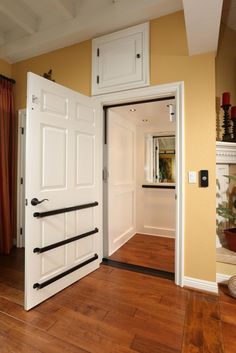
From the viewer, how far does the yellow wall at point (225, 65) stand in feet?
8.02

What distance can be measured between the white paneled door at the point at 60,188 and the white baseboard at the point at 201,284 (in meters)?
1.08

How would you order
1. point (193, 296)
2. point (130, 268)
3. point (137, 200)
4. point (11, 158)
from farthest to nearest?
point (137, 200) → point (11, 158) → point (130, 268) → point (193, 296)

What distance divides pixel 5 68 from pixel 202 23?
296 cm

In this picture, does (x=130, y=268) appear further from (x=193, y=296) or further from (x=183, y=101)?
(x=183, y=101)

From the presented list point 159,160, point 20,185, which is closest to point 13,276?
point 20,185

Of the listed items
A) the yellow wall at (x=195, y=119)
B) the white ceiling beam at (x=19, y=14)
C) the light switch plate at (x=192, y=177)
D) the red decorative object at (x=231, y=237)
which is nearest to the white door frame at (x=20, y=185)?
the white ceiling beam at (x=19, y=14)

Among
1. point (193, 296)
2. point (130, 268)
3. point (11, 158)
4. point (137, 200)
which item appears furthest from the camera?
point (137, 200)

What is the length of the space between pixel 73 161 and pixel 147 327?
1.63 m

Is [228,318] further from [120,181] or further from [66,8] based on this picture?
[66,8]

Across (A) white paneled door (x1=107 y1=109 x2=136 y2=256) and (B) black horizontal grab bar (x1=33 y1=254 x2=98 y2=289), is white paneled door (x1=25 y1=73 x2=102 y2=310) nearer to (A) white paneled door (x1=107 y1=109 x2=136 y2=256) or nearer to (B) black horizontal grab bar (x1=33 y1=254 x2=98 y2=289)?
(B) black horizontal grab bar (x1=33 y1=254 x2=98 y2=289)

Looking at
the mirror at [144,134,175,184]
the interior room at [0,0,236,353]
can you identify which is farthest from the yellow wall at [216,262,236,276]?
the mirror at [144,134,175,184]

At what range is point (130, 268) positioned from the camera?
99.0 inches

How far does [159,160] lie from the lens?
13.2 feet

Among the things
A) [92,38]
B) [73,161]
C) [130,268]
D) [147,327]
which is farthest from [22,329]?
[92,38]
